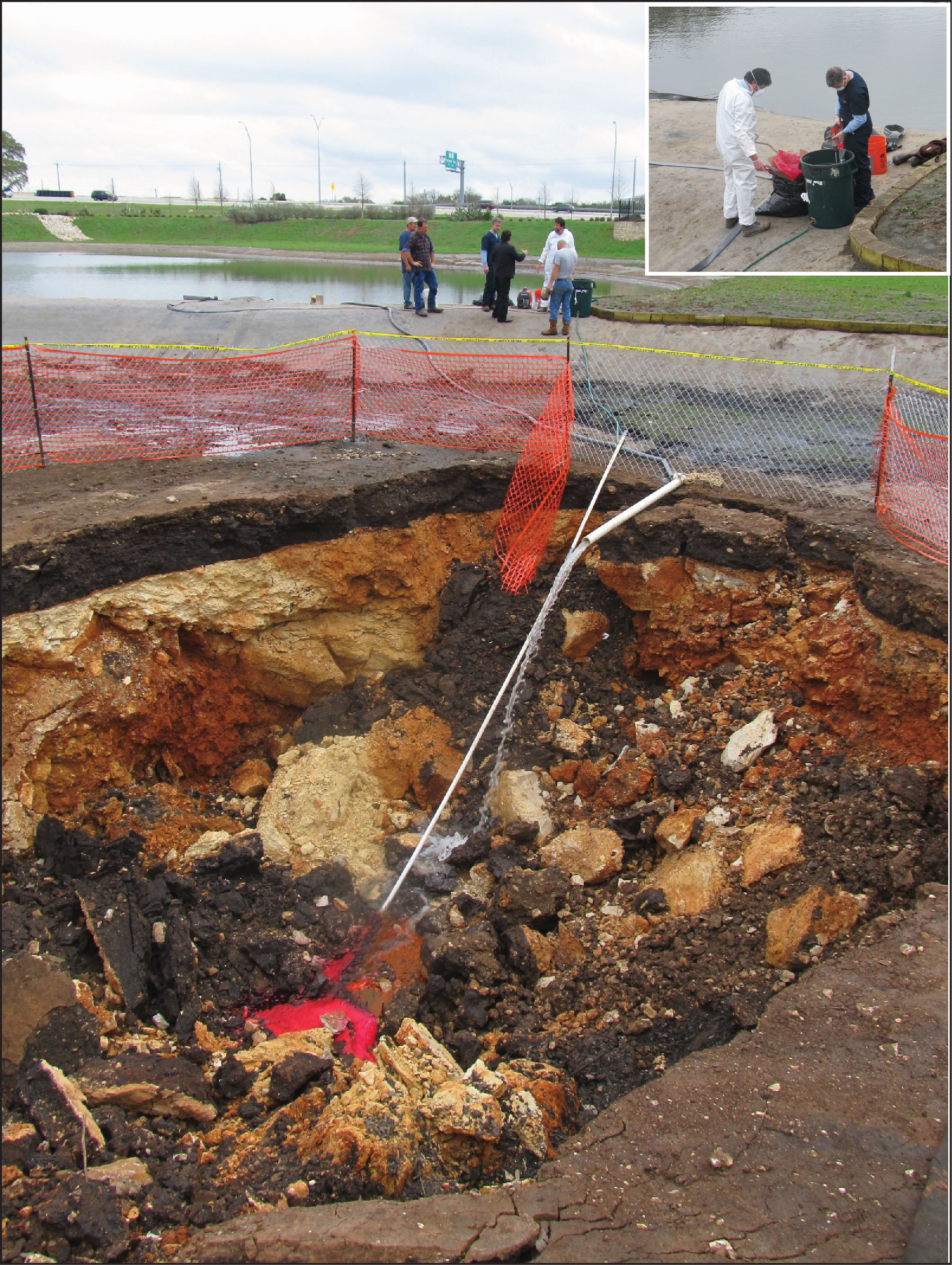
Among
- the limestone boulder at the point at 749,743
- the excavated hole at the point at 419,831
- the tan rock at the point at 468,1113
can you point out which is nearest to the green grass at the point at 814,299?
the excavated hole at the point at 419,831

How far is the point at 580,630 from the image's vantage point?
774 centimetres

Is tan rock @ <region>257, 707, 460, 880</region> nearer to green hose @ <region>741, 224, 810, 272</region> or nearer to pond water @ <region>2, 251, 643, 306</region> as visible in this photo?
green hose @ <region>741, 224, 810, 272</region>

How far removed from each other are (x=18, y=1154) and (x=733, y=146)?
7.84 m

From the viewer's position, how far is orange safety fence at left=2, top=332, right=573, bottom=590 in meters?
8.20

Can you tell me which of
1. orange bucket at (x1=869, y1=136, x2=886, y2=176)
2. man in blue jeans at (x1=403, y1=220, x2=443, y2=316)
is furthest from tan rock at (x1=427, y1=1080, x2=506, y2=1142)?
man in blue jeans at (x1=403, y1=220, x2=443, y2=316)

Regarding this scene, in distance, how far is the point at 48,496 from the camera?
23.7 ft

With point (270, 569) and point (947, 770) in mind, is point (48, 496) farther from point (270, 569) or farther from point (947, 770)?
point (947, 770)

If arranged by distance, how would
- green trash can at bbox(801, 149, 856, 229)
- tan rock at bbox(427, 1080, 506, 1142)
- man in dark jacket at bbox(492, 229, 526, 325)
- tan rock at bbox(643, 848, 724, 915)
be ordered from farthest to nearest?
man in dark jacket at bbox(492, 229, 526, 325), green trash can at bbox(801, 149, 856, 229), tan rock at bbox(643, 848, 724, 915), tan rock at bbox(427, 1080, 506, 1142)

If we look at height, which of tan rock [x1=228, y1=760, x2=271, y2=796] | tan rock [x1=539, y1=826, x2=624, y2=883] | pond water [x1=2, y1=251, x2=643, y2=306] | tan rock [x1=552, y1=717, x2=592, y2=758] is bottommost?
tan rock [x1=539, y1=826, x2=624, y2=883]

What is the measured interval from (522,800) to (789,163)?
5.58m

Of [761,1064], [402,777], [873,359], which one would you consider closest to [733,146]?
[873,359]

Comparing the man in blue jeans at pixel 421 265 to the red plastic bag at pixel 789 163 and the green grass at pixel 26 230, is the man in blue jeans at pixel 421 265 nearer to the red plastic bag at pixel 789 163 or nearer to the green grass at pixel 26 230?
the red plastic bag at pixel 789 163

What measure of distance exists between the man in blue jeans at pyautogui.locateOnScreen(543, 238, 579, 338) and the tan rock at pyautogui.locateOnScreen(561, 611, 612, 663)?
5.59 meters

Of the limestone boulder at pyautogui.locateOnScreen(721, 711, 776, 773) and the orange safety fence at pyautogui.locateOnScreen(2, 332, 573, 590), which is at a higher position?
the orange safety fence at pyautogui.locateOnScreen(2, 332, 573, 590)
